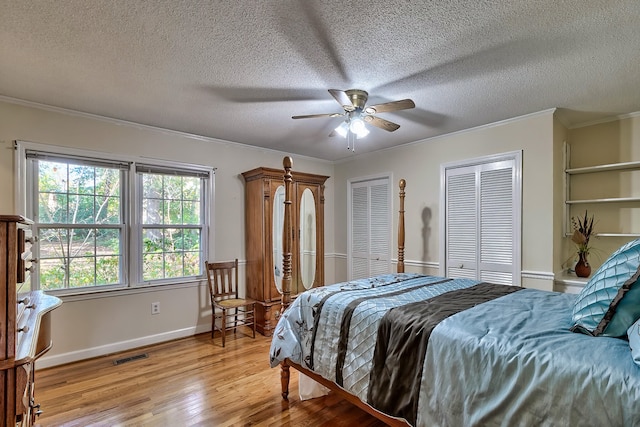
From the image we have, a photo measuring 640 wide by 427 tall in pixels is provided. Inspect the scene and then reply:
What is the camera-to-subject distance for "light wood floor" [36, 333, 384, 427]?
2109 mm

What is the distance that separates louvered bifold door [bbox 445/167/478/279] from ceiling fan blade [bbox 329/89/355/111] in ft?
6.18

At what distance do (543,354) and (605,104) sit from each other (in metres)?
2.63

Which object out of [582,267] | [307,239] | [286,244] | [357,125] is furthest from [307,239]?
[582,267]

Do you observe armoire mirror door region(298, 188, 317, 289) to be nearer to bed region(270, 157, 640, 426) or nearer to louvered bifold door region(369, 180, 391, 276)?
louvered bifold door region(369, 180, 391, 276)

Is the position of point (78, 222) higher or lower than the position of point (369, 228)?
higher

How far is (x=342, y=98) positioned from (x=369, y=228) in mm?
2743

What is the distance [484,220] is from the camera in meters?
3.40

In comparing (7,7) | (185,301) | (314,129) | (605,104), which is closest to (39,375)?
(185,301)

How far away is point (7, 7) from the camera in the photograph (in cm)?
152

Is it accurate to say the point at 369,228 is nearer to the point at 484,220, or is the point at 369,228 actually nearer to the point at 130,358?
the point at 484,220

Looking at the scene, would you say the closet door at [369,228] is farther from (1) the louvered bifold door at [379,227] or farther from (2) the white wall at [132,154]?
(2) the white wall at [132,154]

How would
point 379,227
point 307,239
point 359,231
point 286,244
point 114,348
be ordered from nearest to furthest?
point 286,244, point 114,348, point 307,239, point 379,227, point 359,231

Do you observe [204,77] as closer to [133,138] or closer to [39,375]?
[133,138]

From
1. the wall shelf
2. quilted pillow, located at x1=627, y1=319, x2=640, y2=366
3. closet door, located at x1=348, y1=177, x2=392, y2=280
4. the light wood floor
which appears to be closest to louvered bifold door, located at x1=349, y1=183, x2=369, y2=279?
closet door, located at x1=348, y1=177, x2=392, y2=280
